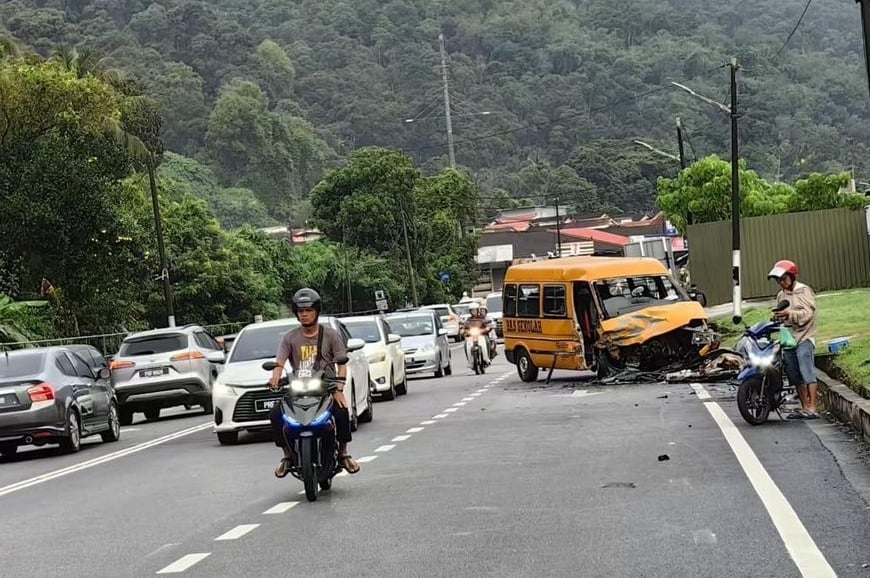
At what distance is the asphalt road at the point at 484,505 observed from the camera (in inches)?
353

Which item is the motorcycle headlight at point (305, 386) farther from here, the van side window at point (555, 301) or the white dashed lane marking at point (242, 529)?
the van side window at point (555, 301)

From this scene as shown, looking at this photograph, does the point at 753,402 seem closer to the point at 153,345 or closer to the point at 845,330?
the point at 845,330

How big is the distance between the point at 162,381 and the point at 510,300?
22.9 feet

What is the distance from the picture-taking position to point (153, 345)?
26266 millimetres

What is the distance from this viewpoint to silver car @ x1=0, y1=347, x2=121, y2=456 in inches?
754

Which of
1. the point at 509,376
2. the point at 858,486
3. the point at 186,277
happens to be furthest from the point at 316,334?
the point at 186,277

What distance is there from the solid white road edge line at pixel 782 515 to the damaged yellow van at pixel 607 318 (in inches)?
370

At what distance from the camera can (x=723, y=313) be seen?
42.2 meters

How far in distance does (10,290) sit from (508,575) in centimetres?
3704

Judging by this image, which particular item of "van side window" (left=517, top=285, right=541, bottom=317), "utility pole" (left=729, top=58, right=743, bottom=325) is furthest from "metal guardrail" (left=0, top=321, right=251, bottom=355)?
"utility pole" (left=729, top=58, right=743, bottom=325)

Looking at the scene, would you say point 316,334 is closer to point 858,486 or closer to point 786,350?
point 858,486

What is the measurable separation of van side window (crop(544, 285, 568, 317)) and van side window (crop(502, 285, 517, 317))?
1594mm

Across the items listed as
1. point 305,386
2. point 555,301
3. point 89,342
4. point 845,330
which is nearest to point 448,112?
point 89,342

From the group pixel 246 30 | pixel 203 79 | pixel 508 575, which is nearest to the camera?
pixel 508 575
